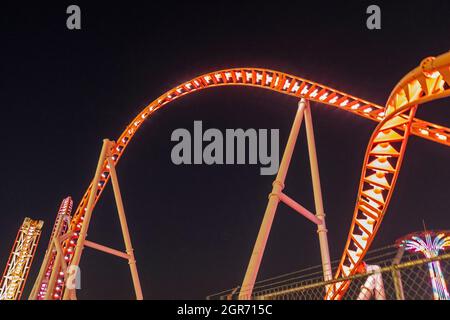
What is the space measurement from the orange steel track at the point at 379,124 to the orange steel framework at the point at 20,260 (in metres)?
17.9

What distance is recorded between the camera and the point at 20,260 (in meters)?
22.1

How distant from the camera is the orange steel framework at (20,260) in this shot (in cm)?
2125

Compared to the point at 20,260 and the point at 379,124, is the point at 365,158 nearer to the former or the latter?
the point at 379,124

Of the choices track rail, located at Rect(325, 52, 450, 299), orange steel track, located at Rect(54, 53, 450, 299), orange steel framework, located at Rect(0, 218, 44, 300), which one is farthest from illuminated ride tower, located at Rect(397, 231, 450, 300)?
orange steel framework, located at Rect(0, 218, 44, 300)

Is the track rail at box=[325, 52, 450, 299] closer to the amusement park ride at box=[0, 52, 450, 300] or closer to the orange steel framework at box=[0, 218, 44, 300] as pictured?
the amusement park ride at box=[0, 52, 450, 300]

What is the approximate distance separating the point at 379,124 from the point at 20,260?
2196 cm

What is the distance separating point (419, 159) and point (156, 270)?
13187mm

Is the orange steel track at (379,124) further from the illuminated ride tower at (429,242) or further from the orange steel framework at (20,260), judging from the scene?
the orange steel framework at (20,260)

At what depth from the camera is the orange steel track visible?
4570 millimetres

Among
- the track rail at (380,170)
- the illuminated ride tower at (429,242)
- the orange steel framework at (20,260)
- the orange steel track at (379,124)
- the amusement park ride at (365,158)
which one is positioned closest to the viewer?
the orange steel track at (379,124)

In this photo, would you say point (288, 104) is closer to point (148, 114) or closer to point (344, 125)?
point (344, 125)

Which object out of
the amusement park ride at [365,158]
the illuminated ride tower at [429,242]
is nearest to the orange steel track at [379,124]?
the amusement park ride at [365,158]

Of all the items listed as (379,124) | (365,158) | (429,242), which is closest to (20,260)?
(429,242)
